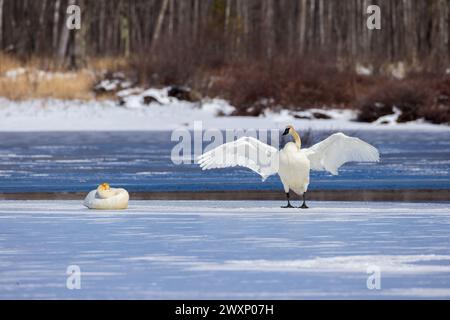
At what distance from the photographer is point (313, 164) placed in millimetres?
12516

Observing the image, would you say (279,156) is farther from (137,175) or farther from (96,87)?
(96,87)

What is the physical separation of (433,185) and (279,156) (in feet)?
9.59

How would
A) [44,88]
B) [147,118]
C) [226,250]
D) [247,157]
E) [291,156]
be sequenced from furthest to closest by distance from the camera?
[44,88]
[147,118]
[247,157]
[291,156]
[226,250]

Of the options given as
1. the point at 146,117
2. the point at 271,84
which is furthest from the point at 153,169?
the point at 271,84

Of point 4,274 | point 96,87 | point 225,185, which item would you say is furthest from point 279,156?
point 96,87

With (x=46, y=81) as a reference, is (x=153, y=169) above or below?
below

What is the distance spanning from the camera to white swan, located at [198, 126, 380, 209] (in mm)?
12023

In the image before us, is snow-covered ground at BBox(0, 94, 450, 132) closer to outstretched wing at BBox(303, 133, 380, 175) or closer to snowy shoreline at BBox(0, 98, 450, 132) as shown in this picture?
snowy shoreline at BBox(0, 98, 450, 132)

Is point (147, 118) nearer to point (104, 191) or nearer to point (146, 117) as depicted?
point (146, 117)

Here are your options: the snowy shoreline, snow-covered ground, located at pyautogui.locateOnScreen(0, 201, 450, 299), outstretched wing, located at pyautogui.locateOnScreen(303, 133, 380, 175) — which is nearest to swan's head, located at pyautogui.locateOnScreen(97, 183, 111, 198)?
snow-covered ground, located at pyautogui.locateOnScreen(0, 201, 450, 299)

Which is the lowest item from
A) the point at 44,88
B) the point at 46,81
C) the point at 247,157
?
the point at 247,157

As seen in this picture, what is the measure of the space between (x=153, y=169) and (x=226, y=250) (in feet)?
26.1

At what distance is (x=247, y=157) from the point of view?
40.1 feet

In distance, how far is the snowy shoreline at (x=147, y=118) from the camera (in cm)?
2647
